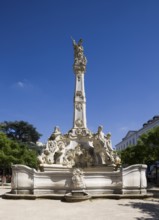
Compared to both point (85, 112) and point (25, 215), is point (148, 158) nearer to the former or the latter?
point (85, 112)

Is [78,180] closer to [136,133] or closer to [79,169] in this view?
[79,169]

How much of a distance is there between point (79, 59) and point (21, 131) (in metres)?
40.7

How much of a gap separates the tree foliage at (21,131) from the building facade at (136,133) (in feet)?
81.2

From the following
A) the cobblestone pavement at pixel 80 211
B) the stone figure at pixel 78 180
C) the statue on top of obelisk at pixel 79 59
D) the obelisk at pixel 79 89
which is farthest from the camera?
the statue on top of obelisk at pixel 79 59

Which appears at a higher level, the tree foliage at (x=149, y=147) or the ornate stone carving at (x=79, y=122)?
the ornate stone carving at (x=79, y=122)

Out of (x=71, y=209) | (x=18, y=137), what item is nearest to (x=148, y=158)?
(x=71, y=209)

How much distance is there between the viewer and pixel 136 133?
7775 centimetres

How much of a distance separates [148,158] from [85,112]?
10.1 m

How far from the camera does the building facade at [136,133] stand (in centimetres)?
6529

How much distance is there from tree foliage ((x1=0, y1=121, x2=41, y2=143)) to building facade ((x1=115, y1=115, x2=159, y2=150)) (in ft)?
81.2

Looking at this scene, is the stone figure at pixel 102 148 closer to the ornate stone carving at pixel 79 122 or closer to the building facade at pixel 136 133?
the ornate stone carving at pixel 79 122

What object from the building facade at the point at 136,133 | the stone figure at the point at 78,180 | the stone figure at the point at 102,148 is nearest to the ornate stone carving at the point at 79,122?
the stone figure at the point at 102,148

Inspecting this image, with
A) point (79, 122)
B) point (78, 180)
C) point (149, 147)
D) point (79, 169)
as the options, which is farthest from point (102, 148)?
point (149, 147)

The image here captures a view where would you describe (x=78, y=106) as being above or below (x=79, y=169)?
above
